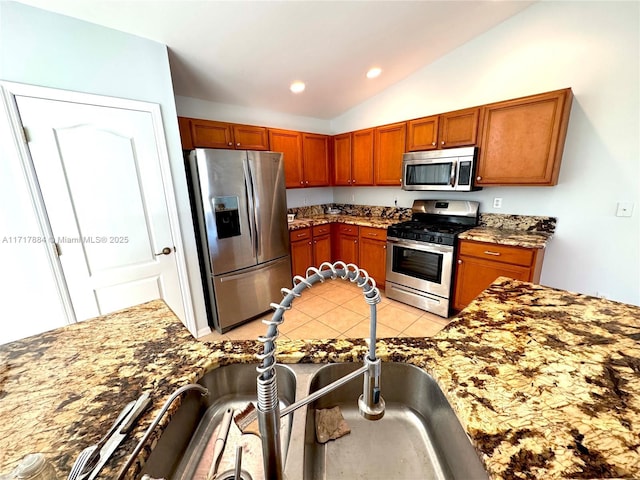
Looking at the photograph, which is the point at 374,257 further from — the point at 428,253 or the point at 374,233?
the point at 428,253

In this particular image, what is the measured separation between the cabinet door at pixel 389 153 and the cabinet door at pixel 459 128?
0.47 meters

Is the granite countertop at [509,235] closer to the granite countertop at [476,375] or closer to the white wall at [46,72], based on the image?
the granite countertop at [476,375]

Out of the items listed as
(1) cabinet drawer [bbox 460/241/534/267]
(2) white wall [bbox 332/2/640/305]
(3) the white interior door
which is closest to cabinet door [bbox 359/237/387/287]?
(1) cabinet drawer [bbox 460/241/534/267]

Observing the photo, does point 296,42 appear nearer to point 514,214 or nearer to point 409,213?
point 409,213

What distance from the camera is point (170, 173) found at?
209 centimetres

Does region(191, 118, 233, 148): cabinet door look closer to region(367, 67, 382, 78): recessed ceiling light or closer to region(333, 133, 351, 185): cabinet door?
region(333, 133, 351, 185): cabinet door

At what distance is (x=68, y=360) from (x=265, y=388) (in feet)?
2.74

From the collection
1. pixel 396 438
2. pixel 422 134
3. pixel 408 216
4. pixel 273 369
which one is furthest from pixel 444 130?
pixel 273 369

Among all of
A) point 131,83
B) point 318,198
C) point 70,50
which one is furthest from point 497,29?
point 70,50

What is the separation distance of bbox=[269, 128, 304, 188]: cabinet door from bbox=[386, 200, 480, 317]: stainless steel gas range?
152 cm

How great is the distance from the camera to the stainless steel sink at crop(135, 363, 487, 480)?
64 centimetres

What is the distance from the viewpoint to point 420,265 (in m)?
2.79

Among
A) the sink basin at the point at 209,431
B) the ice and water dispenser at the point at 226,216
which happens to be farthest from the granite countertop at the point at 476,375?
the ice and water dispenser at the point at 226,216

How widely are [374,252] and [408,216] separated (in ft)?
2.40
